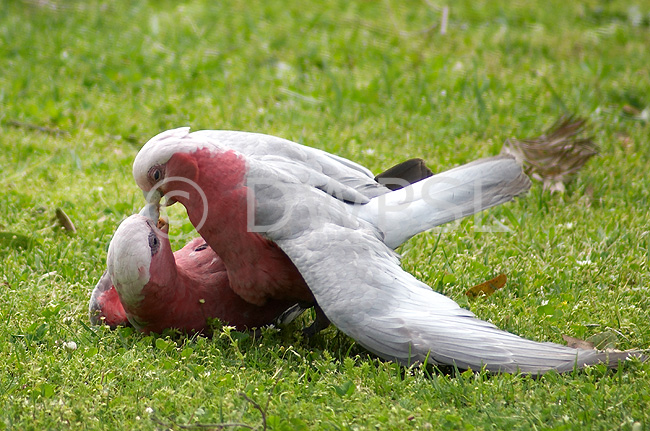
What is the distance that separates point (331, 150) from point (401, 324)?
2.48 metres

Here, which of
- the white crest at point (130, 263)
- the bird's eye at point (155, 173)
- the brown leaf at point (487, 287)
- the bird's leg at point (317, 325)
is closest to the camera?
the white crest at point (130, 263)

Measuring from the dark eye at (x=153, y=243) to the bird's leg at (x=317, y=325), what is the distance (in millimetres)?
810

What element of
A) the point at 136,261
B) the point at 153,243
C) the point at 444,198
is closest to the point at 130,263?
the point at 136,261

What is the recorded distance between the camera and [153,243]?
11.1ft

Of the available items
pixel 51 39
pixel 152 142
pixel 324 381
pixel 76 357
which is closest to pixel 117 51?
pixel 51 39

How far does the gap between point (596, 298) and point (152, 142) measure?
2.39 meters

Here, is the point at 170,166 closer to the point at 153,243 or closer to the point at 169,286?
the point at 153,243

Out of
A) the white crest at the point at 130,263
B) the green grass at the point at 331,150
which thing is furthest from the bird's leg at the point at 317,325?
the white crest at the point at 130,263

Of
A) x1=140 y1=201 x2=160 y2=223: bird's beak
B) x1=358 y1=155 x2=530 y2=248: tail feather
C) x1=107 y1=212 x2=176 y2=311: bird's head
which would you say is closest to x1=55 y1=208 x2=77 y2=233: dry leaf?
x1=140 y1=201 x2=160 y2=223: bird's beak

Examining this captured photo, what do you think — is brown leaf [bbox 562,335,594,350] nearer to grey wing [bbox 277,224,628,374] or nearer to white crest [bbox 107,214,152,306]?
grey wing [bbox 277,224,628,374]

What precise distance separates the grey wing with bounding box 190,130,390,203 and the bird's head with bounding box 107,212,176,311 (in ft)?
1.96

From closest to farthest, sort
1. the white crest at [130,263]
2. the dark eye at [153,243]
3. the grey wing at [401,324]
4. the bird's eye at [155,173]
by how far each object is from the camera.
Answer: the grey wing at [401,324], the white crest at [130,263], the dark eye at [153,243], the bird's eye at [155,173]

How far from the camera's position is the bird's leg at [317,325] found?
3596mm

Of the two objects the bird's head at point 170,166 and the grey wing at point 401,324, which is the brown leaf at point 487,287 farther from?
the bird's head at point 170,166
